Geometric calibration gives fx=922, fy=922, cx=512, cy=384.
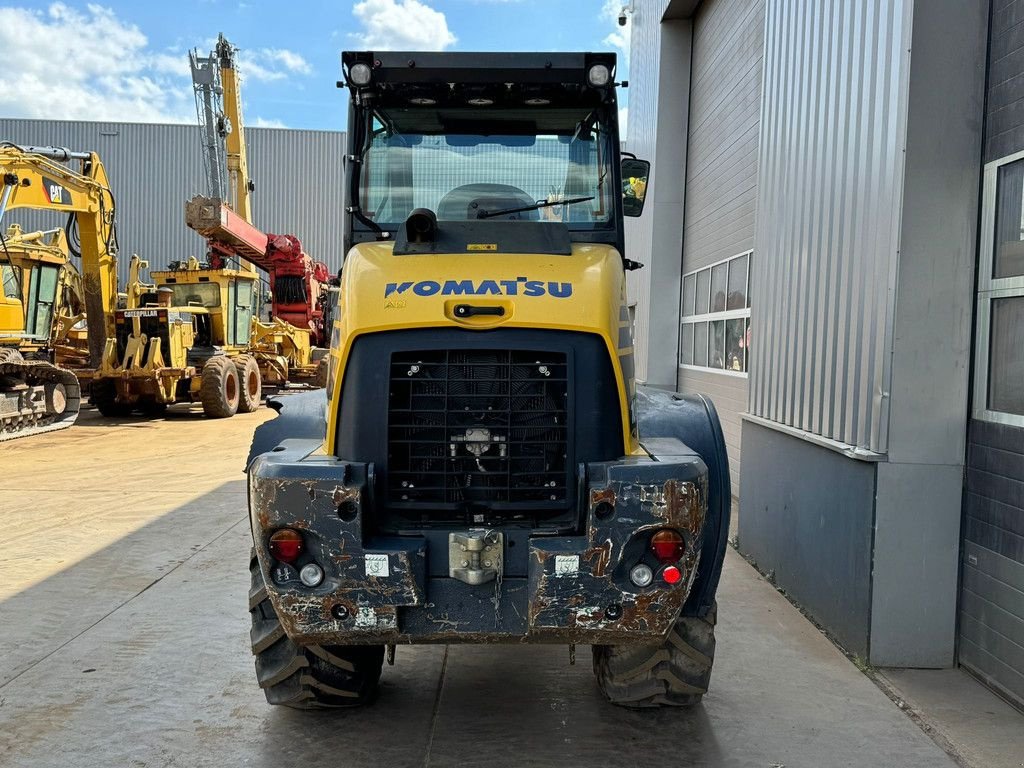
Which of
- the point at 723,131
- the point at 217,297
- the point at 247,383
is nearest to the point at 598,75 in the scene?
the point at 723,131

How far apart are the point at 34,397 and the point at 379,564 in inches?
553

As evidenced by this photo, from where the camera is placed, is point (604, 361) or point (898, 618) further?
point (898, 618)

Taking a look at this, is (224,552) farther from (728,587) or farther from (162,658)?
(728,587)

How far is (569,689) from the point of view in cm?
465

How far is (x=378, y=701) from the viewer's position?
4.50 meters

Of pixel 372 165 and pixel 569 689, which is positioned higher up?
pixel 372 165

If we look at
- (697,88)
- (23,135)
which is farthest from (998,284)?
(23,135)

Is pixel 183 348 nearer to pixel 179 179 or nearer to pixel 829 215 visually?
pixel 829 215

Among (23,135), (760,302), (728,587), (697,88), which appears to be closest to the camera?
(728,587)

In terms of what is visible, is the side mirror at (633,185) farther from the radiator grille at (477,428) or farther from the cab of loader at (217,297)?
the cab of loader at (217,297)

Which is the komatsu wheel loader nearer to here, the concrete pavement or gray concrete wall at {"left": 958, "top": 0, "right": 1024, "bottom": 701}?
the concrete pavement

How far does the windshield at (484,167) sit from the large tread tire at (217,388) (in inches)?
554

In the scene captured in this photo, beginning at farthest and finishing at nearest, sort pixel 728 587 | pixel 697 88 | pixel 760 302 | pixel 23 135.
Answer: pixel 23 135 < pixel 697 88 < pixel 760 302 < pixel 728 587

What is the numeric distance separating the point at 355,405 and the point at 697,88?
33.6ft
